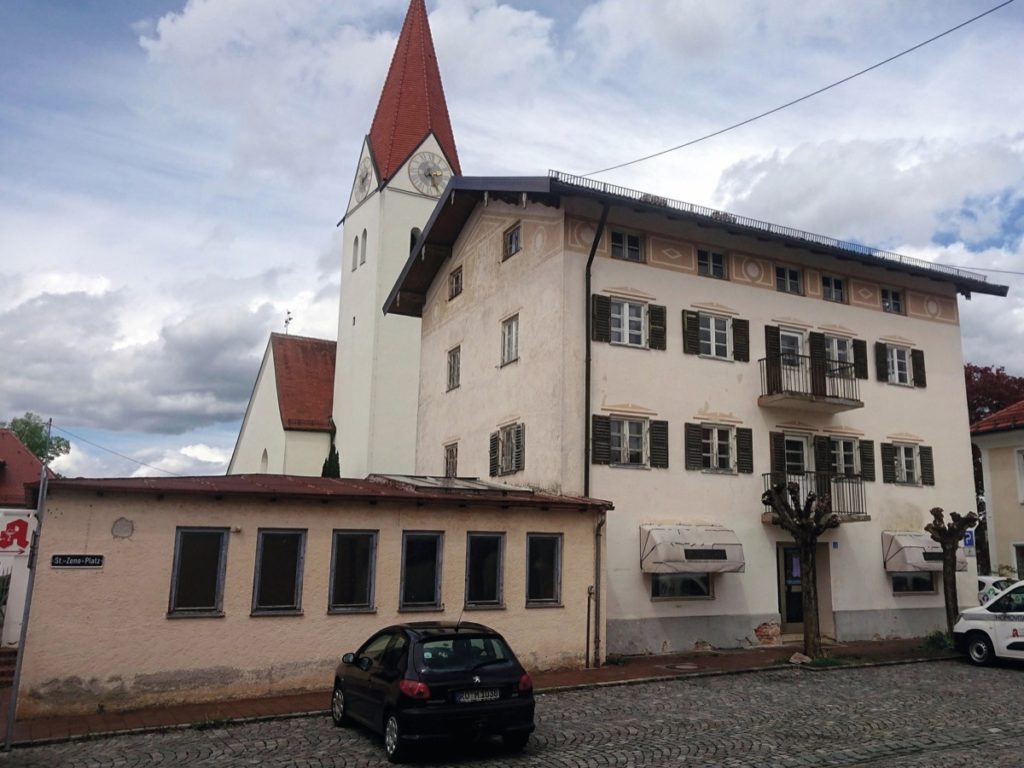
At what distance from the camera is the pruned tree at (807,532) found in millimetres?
18094

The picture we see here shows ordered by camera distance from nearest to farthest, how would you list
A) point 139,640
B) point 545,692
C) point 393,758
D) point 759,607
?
point 393,758 → point 139,640 → point 545,692 → point 759,607

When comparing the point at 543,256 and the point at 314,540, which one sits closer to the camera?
the point at 314,540

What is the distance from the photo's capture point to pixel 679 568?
62.3ft

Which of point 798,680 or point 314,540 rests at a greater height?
point 314,540

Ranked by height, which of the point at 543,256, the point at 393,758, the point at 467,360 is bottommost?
the point at 393,758

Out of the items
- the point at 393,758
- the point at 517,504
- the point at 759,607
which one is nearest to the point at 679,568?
the point at 759,607

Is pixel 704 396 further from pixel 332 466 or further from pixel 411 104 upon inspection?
pixel 411 104

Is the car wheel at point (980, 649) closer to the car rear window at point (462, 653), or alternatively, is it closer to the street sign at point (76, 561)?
the car rear window at point (462, 653)

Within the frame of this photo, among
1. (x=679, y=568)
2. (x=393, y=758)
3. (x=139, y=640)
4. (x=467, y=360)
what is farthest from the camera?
(x=467, y=360)

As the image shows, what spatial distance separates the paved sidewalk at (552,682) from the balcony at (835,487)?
3225mm

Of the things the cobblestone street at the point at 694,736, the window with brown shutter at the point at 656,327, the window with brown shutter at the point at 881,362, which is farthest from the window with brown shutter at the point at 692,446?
the window with brown shutter at the point at 881,362

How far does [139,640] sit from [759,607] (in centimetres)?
1385

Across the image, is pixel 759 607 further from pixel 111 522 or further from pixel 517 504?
pixel 111 522

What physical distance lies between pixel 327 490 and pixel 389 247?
2725 cm
